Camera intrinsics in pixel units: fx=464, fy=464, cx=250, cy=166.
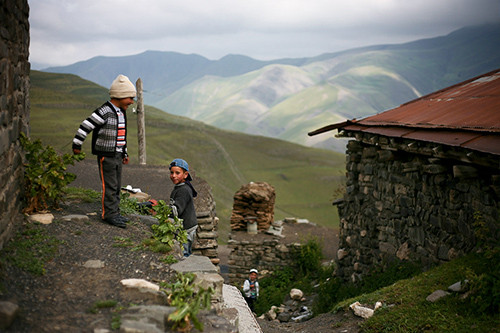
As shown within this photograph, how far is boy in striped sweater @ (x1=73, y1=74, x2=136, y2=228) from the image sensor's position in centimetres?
604

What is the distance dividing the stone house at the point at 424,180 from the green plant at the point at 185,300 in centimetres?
356

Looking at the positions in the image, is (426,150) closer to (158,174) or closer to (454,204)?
(454,204)

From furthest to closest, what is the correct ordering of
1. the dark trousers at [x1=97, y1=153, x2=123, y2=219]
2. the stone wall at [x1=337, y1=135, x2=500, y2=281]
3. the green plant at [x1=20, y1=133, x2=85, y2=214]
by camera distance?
the stone wall at [x1=337, y1=135, x2=500, y2=281] → the dark trousers at [x1=97, y1=153, x2=123, y2=219] → the green plant at [x1=20, y1=133, x2=85, y2=214]

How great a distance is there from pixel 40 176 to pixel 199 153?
110 ft

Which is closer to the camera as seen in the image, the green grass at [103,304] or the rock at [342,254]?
the green grass at [103,304]

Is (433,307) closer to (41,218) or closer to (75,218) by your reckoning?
(75,218)

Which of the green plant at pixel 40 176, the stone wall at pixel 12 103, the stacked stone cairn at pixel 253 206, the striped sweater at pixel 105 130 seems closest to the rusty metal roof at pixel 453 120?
the striped sweater at pixel 105 130

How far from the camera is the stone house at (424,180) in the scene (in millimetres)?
6207

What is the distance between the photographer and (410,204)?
26.9ft

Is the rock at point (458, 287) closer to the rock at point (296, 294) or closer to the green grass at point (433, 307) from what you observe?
the green grass at point (433, 307)

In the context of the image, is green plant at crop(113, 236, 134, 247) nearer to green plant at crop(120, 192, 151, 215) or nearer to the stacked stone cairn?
green plant at crop(120, 192, 151, 215)

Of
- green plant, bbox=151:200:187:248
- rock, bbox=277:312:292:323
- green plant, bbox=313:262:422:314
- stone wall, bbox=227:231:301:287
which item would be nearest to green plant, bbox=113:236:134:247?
green plant, bbox=151:200:187:248

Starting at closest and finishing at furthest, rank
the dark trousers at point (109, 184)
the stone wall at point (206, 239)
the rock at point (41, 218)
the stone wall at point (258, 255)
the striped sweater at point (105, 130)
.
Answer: the rock at point (41, 218)
the striped sweater at point (105, 130)
the dark trousers at point (109, 184)
the stone wall at point (206, 239)
the stone wall at point (258, 255)

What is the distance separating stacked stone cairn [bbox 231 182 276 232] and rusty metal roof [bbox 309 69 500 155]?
286 inches
